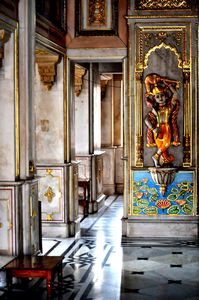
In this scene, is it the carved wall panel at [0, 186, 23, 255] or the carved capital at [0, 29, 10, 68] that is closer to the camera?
the carved capital at [0, 29, 10, 68]

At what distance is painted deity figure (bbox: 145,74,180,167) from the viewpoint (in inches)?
402

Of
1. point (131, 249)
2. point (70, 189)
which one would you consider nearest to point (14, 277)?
point (131, 249)

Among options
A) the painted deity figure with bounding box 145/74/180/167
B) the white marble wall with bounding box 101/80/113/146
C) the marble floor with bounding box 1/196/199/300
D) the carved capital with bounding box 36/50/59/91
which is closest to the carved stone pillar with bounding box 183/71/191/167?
the painted deity figure with bounding box 145/74/180/167

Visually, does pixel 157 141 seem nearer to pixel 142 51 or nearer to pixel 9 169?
pixel 142 51

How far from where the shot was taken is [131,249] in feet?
31.4

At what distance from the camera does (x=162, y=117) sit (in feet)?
33.5

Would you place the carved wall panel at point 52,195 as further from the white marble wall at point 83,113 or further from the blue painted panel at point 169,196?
the white marble wall at point 83,113

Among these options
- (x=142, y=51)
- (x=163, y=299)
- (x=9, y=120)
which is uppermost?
(x=142, y=51)

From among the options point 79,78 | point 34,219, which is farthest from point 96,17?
point 34,219

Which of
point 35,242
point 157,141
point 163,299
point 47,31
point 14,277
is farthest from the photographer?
point 157,141

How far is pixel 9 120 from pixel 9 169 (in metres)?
0.57

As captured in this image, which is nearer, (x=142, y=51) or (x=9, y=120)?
(x=9, y=120)

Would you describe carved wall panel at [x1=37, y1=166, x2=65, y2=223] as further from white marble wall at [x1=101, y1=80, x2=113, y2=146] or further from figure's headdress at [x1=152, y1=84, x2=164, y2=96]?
white marble wall at [x1=101, y1=80, x2=113, y2=146]

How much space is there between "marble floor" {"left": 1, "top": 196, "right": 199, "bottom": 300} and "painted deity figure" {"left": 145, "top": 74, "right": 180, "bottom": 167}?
143 centimetres
